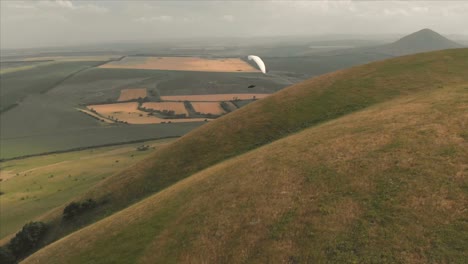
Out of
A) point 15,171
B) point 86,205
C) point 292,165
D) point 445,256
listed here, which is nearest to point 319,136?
point 292,165

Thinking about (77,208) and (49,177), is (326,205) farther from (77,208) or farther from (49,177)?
(49,177)

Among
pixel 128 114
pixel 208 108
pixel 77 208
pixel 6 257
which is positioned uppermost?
pixel 77 208

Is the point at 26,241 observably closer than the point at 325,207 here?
No

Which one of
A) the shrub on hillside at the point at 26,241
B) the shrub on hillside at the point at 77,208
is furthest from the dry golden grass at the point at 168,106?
the shrub on hillside at the point at 26,241

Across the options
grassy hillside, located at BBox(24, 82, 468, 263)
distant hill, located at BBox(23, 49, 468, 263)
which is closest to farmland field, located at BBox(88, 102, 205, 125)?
distant hill, located at BBox(23, 49, 468, 263)

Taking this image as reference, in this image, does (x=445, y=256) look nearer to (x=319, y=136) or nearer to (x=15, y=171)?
(x=319, y=136)

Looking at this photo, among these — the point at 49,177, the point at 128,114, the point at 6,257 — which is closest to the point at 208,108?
the point at 128,114
